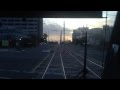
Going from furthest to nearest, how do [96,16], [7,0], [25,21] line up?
[25,21]
[96,16]
[7,0]

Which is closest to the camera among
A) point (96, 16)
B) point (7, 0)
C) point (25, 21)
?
point (7, 0)

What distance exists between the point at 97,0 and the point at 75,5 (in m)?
0.37
